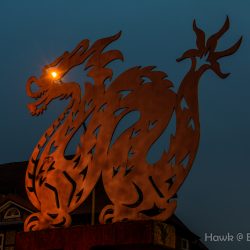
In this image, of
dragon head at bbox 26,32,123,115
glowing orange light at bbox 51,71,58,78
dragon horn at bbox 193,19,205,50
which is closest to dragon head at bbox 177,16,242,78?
Result: dragon horn at bbox 193,19,205,50

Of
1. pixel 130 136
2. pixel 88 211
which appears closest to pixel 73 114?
pixel 130 136

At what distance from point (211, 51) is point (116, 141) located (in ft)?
5.26

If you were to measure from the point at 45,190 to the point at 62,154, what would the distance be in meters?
0.52

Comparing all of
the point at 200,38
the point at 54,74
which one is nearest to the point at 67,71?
the point at 54,74

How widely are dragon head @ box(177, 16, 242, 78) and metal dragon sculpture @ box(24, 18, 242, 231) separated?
0.04 feet

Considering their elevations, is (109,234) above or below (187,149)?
below

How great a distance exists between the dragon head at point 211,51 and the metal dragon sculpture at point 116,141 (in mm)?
12

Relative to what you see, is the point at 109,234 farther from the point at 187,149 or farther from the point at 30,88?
the point at 30,88

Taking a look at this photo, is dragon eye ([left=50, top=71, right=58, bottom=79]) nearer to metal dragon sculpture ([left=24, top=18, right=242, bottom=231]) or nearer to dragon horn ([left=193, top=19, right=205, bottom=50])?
metal dragon sculpture ([left=24, top=18, right=242, bottom=231])

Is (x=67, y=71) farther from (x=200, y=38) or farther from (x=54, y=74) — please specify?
(x=200, y=38)

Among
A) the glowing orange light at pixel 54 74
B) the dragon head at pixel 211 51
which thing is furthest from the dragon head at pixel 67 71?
the dragon head at pixel 211 51

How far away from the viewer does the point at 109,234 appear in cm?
657

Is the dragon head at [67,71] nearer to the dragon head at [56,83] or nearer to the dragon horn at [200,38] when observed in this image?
the dragon head at [56,83]

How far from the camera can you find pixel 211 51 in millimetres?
6824
